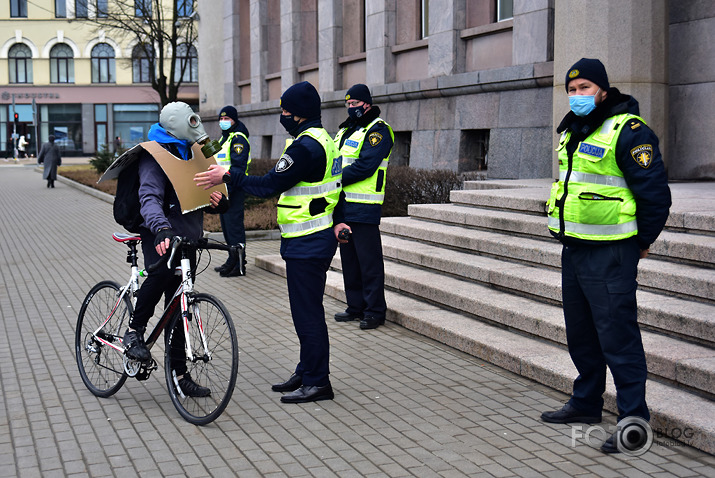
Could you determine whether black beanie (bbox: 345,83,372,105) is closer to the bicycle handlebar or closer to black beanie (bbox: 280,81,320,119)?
black beanie (bbox: 280,81,320,119)

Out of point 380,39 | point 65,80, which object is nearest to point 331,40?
point 380,39

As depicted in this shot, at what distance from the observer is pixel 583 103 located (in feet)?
16.3

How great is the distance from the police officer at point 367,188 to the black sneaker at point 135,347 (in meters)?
2.74

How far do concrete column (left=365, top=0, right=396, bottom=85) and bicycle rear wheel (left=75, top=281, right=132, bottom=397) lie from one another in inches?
520

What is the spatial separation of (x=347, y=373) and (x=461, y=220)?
3.91 meters

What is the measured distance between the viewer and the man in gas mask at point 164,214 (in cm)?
560

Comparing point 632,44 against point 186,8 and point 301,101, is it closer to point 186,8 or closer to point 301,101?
point 301,101

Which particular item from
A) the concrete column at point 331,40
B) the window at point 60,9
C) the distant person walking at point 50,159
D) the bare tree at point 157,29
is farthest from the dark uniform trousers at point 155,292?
the window at point 60,9

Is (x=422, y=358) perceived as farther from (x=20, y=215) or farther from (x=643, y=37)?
(x=20, y=215)

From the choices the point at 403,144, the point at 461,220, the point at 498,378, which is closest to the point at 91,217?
the point at 403,144

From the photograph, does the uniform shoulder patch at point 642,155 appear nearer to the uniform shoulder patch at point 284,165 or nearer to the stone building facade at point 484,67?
the uniform shoulder patch at point 284,165

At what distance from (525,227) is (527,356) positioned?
2.66 m

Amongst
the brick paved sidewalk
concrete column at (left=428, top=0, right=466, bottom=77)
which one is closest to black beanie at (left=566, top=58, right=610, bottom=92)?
the brick paved sidewalk

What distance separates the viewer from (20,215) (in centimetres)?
1988
